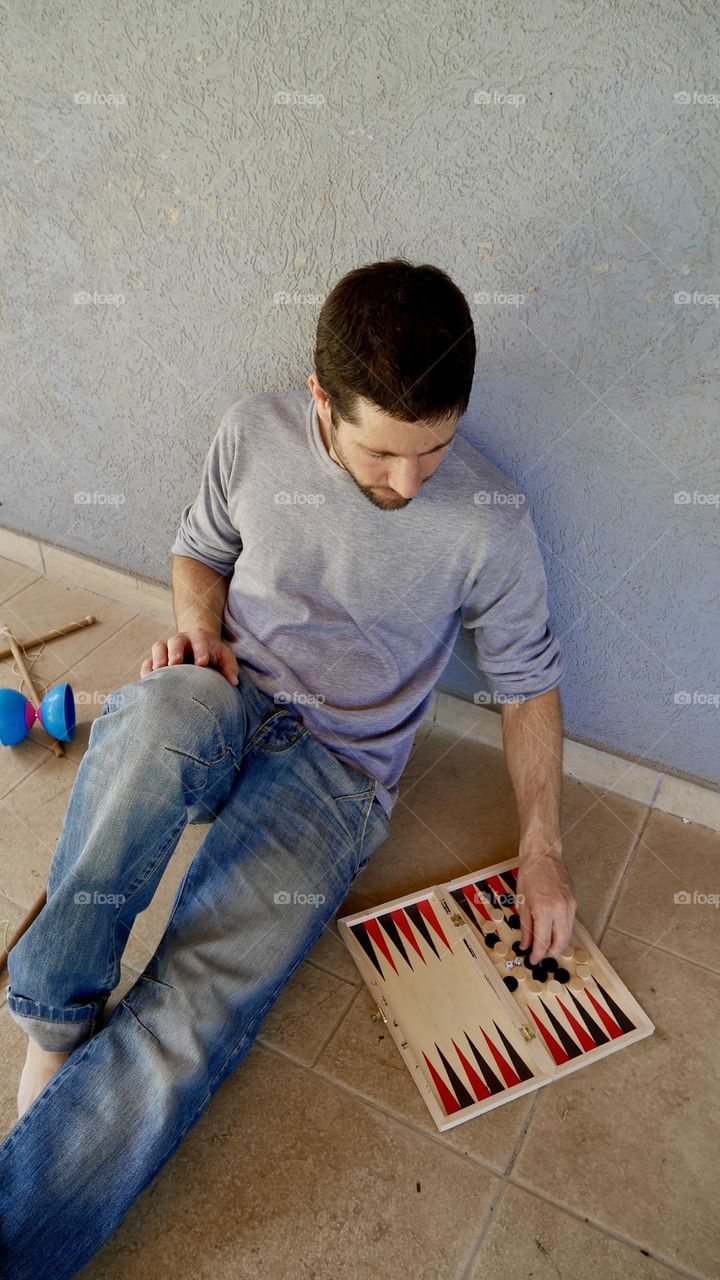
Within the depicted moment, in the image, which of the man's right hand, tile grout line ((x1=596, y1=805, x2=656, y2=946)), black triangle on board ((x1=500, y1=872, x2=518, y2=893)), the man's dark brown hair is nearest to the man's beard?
the man's dark brown hair

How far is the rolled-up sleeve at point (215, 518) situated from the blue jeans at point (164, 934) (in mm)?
300

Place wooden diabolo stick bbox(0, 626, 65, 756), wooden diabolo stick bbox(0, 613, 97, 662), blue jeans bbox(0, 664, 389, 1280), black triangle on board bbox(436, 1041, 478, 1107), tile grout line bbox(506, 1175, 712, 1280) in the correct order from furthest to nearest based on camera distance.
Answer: wooden diabolo stick bbox(0, 613, 97, 662)
wooden diabolo stick bbox(0, 626, 65, 756)
black triangle on board bbox(436, 1041, 478, 1107)
tile grout line bbox(506, 1175, 712, 1280)
blue jeans bbox(0, 664, 389, 1280)

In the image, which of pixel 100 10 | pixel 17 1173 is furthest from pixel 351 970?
pixel 100 10

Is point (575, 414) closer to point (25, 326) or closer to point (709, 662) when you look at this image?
point (709, 662)

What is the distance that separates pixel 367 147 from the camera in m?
1.32

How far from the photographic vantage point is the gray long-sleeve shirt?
53.4 inches

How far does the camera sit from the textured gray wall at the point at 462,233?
115 centimetres

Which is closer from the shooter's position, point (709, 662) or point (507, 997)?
point (507, 997)

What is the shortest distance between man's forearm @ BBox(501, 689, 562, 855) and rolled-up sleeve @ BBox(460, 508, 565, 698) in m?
0.03

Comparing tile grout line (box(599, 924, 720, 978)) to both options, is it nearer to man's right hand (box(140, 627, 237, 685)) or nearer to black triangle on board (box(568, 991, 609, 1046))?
black triangle on board (box(568, 991, 609, 1046))

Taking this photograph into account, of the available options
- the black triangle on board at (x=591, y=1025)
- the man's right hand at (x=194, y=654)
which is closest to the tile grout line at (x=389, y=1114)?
the black triangle on board at (x=591, y=1025)

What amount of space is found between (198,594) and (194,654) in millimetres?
→ 185

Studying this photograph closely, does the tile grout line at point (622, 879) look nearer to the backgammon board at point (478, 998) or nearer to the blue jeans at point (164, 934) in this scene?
the backgammon board at point (478, 998)

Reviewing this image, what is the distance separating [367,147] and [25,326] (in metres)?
0.96
